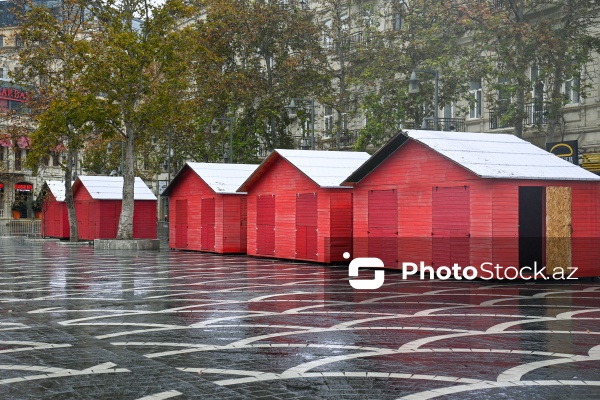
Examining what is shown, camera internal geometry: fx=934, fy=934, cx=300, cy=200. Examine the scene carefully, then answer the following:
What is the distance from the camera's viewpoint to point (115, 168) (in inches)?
2827

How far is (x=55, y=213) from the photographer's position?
59.5m

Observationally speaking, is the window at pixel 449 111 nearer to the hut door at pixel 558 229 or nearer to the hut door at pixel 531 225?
the hut door at pixel 558 229

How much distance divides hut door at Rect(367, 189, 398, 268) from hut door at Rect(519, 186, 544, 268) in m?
4.44

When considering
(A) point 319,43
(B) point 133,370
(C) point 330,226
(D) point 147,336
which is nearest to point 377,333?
(D) point 147,336

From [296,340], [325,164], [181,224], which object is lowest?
[296,340]

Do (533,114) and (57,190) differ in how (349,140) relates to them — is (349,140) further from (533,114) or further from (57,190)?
(57,190)

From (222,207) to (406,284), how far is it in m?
16.3

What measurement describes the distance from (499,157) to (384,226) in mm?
4349

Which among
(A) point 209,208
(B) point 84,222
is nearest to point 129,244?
(A) point 209,208

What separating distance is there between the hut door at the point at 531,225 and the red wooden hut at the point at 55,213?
39492 mm

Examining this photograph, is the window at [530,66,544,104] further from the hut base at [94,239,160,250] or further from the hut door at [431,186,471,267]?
the hut base at [94,239,160,250]

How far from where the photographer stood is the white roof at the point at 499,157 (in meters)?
23.4

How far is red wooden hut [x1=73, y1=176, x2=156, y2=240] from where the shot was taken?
5016 centimetres

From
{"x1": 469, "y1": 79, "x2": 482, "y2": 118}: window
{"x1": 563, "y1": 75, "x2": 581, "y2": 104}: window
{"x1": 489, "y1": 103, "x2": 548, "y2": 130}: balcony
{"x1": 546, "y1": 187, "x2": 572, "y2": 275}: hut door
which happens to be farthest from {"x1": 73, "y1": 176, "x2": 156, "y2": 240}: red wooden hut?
{"x1": 546, "y1": 187, "x2": 572, "y2": 275}: hut door
